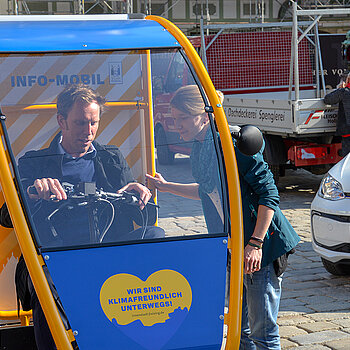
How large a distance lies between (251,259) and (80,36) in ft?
4.91

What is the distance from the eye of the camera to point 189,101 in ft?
12.4

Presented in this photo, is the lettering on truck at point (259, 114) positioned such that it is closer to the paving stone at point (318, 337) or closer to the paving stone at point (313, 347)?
the paving stone at point (318, 337)

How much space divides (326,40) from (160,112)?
39.8 feet

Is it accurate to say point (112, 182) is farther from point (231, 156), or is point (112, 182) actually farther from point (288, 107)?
point (288, 107)

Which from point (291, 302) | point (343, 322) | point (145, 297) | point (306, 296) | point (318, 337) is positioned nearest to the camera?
point (145, 297)

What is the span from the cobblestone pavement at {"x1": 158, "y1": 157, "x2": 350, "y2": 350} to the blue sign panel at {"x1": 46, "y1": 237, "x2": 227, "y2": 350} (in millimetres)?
221

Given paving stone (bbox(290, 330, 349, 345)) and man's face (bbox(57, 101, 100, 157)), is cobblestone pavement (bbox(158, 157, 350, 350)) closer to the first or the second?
paving stone (bbox(290, 330, 349, 345))

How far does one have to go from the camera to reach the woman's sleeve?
3.71 m

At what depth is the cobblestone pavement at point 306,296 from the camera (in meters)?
3.73

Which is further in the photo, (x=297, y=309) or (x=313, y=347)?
(x=297, y=309)

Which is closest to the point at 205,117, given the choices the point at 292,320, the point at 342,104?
the point at 292,320

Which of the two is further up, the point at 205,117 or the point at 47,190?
the point at 205,117

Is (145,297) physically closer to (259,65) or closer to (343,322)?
(343,322)

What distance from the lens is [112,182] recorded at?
3697 mm
